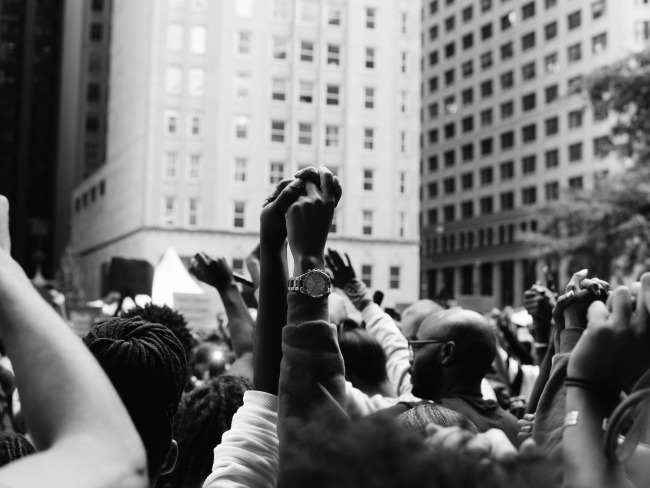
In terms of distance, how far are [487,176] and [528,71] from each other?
32.5 feet

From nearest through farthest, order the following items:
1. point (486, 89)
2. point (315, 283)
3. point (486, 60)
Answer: point (315, 283) → point (486, 60) → point (486, 89)

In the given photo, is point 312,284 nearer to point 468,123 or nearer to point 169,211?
point 169,211

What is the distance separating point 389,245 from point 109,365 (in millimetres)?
58537

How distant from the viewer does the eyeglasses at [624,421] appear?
5.09ft

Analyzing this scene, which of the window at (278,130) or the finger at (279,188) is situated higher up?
the window at (278,130)

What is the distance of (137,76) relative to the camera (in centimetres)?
6162

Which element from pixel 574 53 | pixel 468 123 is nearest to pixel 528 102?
pixel 574 53

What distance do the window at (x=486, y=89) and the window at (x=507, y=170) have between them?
22.6ft

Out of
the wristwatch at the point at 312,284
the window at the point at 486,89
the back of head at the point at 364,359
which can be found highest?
the window at the point at 486,89

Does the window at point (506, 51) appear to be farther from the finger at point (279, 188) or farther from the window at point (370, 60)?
the finger at point (279, 188)

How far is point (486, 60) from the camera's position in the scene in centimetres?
8356

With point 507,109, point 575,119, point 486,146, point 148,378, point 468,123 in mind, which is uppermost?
point 507,109

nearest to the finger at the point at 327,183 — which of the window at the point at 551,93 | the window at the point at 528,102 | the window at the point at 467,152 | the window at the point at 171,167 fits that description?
the window at the point at 171,167

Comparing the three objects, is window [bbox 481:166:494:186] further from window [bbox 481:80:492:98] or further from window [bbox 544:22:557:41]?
window [bbox 544:22:557:41]
